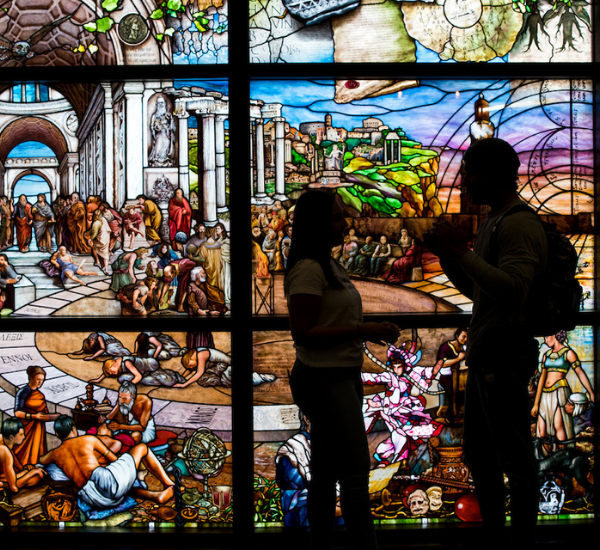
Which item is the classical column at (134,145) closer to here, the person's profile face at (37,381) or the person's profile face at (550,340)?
the person's profile face at (37,381)

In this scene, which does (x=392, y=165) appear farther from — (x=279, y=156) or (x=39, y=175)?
(x=39, y=175)

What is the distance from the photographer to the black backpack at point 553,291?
67.8 inches

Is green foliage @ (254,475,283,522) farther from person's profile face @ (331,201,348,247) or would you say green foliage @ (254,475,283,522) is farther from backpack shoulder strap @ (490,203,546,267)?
backpack shoulder strap @ (490,203,546,267)

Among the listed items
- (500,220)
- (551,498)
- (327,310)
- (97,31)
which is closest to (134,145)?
(97,31)

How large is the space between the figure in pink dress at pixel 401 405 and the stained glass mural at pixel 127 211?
72cm

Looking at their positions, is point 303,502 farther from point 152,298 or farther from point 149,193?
point 149,193

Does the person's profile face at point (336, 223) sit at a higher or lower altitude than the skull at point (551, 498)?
higher

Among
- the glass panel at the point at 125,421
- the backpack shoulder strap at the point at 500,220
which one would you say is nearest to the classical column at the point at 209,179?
the glass panel at the point at 125,421

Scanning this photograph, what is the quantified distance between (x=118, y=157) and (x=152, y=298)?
0.59 metres

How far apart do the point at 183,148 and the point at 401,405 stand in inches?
54.3

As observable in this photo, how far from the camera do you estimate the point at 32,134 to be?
2523mm

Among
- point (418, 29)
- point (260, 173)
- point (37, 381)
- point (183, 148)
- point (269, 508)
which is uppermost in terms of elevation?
point (418, 29)

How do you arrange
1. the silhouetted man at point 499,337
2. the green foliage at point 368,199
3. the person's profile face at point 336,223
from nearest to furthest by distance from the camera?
the silhouetted man at point 499,337 → the person's profile face at point 336,223 → the green foliage at point 368,199

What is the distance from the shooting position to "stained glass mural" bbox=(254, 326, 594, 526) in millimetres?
2492
